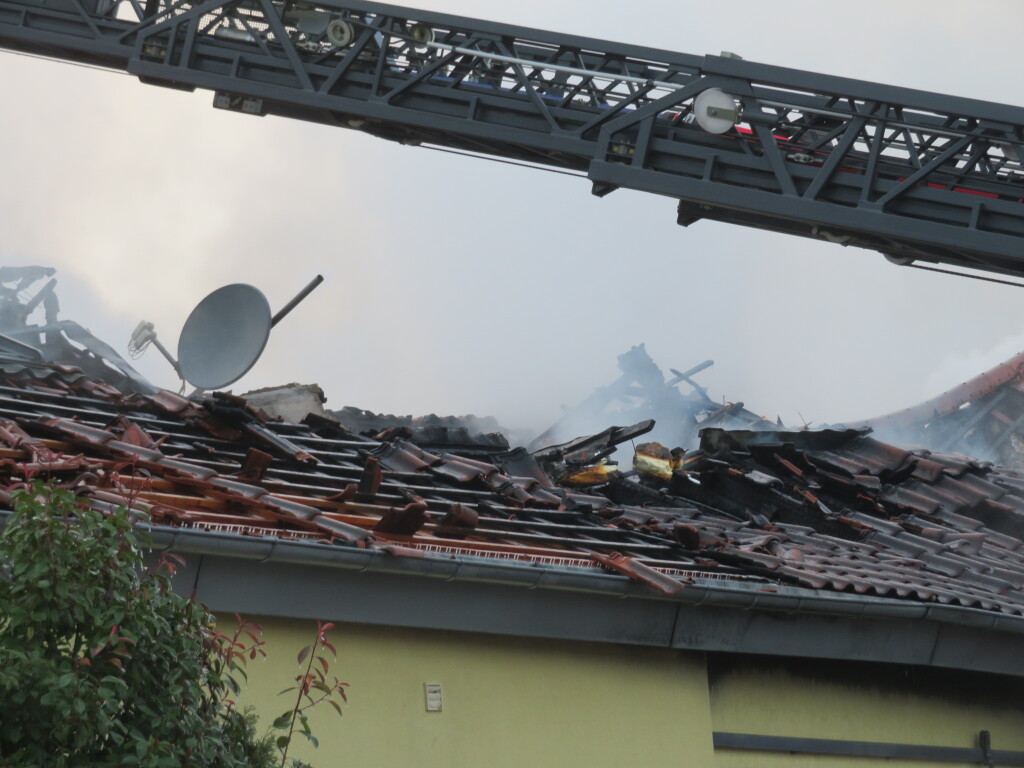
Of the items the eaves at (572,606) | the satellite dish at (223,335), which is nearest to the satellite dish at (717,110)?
the satellite dish at (223,335)

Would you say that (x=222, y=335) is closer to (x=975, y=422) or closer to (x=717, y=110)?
(x=717, y=110)

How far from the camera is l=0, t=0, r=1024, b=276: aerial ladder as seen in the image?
990cm

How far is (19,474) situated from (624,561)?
285 centimetres

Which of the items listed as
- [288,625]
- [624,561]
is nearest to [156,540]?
[288,625]

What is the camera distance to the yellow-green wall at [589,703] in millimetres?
5695

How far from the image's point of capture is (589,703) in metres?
6.51

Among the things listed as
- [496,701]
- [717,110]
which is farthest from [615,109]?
[496,701]

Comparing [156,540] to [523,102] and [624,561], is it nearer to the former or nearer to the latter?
[624,561]

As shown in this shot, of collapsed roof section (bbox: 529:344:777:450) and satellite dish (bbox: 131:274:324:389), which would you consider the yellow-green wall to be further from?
collapsed roof section (bbox: 529:344:777:450)

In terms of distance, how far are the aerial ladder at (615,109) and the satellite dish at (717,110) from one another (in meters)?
0.01

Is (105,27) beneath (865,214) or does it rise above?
above

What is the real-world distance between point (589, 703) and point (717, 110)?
5.56 meters

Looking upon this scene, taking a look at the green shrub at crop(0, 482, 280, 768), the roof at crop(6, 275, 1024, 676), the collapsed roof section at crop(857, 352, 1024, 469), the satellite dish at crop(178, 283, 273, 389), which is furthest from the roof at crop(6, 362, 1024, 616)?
the collapsed roof section at crop(857, 352, 1024, 469)

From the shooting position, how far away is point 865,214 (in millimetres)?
10062
